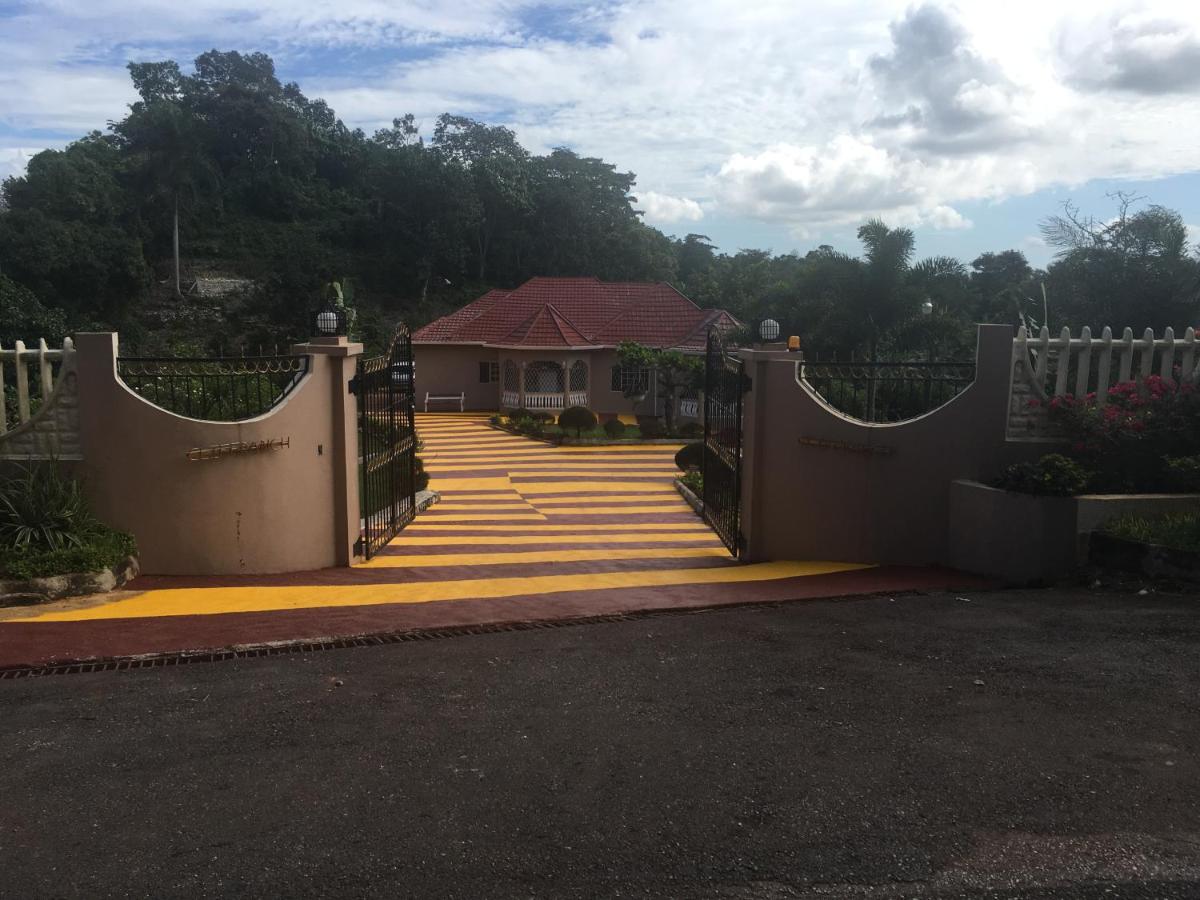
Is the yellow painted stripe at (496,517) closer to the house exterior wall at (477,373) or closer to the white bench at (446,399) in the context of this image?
the house exterior wall at (477,373)

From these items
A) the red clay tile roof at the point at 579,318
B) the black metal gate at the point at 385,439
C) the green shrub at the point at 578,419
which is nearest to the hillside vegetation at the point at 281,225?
the red clay tile roof at the point at 579,318

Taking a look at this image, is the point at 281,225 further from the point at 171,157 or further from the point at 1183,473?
the point at 1183,473

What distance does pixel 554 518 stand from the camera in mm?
14391

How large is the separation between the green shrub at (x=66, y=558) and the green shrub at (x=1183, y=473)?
9.43 metres

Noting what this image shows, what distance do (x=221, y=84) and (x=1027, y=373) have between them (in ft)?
223

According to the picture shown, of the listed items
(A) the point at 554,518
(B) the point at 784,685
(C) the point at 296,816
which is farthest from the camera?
(A) the point at 554,518

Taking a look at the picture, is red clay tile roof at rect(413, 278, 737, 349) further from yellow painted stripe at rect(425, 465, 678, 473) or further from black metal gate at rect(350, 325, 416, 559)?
black metal gate at rect(350, 325, 416, 559)

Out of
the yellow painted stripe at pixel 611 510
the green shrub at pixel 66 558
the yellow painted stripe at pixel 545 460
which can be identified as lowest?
the yellow painted stripe at pixel 545 460

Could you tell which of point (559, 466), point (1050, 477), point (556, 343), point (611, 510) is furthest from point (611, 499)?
point (556, 343)

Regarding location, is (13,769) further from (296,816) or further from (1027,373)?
(1027,373)

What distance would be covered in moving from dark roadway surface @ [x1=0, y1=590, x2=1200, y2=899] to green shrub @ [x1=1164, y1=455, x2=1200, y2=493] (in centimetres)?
249

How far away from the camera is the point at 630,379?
32.9 meters

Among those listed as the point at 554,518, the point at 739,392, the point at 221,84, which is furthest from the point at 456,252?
the point at 739,392

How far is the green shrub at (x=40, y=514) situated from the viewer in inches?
322
